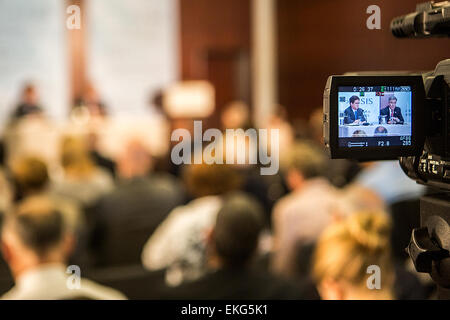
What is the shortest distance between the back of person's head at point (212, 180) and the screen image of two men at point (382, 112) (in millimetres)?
2385

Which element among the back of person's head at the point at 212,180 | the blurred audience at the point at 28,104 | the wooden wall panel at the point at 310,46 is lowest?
the back of person's head at the point at 212,180

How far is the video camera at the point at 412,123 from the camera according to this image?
1.14 m

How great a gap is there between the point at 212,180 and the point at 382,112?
2.40 metres

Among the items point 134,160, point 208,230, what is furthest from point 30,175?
point 208,230

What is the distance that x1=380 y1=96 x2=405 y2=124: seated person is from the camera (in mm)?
1181

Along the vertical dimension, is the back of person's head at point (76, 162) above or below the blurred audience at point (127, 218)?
above

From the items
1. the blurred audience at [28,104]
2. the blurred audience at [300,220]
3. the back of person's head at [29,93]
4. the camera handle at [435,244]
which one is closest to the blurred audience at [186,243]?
the blurred audience at [300,220]

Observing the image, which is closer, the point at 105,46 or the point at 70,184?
the point at 70,184

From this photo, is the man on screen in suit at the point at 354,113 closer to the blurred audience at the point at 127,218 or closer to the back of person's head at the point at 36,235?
the back of person's head at the point at 36,235

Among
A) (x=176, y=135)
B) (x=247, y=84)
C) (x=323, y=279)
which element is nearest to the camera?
(x=323, y=279)

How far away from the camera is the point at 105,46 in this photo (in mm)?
10289
